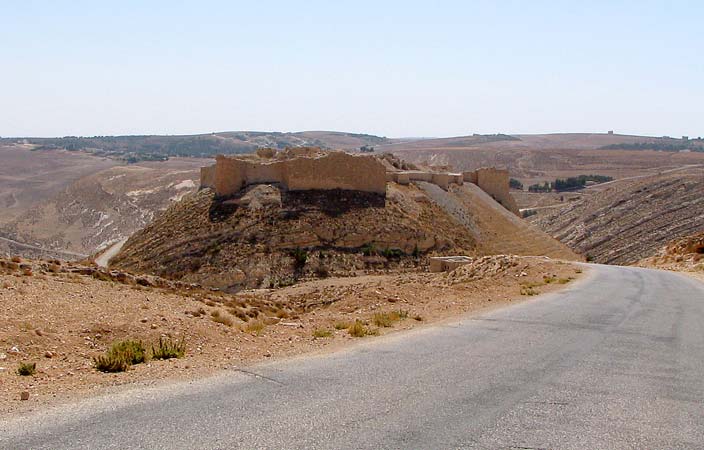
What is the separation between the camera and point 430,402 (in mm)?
6434

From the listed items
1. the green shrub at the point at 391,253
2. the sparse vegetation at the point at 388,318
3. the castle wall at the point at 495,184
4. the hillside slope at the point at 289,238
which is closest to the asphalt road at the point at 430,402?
the sparse vegetation at the point at 388,318

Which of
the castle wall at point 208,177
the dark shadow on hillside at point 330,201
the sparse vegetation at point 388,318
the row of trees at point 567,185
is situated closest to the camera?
the sparse vegetation at point 388,318

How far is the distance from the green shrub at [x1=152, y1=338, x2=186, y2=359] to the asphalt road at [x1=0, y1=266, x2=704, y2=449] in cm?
142

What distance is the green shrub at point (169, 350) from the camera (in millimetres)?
8581

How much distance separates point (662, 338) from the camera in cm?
1022

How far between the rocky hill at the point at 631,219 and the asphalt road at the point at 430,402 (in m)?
39.9

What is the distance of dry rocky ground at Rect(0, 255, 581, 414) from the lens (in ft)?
24.6

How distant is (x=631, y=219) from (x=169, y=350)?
55.6 metres

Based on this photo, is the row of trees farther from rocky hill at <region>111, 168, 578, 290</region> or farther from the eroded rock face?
the eroded rock face

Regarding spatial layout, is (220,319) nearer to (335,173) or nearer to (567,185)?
(335,173)

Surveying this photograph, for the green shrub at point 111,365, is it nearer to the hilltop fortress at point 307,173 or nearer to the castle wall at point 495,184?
the hilltop fortress at point 307,173

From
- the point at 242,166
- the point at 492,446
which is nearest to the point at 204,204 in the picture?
the point at 242,166

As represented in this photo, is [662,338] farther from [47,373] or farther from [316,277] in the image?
[316,277]

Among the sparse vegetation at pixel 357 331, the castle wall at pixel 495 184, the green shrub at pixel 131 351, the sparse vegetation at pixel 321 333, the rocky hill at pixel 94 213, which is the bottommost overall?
the rocky hill at pixel 94 213
